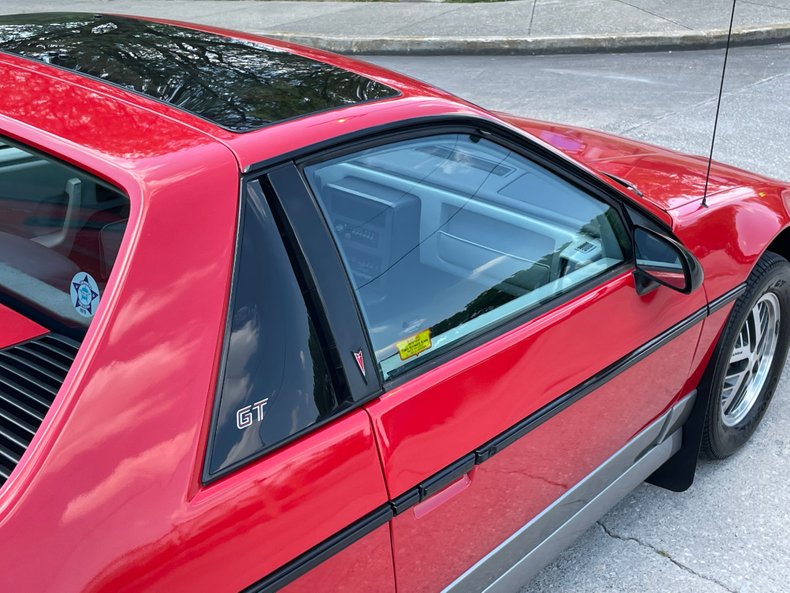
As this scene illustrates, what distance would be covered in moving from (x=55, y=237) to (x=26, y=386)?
451 mm

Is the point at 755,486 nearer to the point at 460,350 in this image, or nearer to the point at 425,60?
the point at 460,350

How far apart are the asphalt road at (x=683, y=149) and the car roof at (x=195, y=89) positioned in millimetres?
1666

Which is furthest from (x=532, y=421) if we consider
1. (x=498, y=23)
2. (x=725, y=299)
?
(x=498, y=23)

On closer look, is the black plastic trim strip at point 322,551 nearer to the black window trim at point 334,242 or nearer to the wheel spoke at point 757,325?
the black window trim at point 334,242

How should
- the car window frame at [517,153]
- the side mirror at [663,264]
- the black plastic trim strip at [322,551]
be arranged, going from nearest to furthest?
the black plastic trim strip at [322,551]
the car window frame at [517,153]
the side mirror at [663,264]

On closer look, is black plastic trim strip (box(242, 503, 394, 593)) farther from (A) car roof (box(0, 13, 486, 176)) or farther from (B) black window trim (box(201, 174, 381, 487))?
(A) car roof (box(0, 13, 486, 176))

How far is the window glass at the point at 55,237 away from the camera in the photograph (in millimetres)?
1649

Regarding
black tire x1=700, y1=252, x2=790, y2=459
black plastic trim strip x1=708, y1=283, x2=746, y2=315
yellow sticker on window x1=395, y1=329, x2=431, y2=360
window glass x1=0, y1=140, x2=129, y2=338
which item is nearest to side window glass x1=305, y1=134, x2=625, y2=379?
yellow sticker on window x1=395, y1=329, x2=431, y2=360

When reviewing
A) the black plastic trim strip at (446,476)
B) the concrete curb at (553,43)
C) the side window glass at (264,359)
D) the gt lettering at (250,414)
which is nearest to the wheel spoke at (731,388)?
the black plastic trim strip at (446,476)

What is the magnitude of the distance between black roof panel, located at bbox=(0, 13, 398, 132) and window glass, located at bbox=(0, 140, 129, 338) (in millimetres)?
255

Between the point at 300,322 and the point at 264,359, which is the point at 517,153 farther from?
the point at 264,359

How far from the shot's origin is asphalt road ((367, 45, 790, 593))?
2.78m

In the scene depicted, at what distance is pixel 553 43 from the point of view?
10.0m

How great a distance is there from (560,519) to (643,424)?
0.50m
